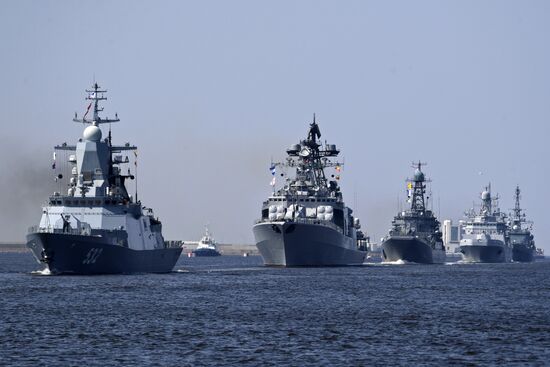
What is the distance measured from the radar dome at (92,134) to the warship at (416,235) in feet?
226

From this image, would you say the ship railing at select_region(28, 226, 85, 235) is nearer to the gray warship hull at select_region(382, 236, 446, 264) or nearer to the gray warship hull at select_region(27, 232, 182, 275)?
the gray warship hull at select_region(27, 232, 182, 275)

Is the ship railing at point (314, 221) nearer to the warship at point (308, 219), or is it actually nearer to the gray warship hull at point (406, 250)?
the warship at point (308, 219)

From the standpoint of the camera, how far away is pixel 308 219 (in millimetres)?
117875

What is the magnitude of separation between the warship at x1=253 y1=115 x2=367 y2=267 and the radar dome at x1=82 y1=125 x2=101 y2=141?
26700mm

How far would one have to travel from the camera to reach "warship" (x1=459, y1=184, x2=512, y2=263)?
588ft

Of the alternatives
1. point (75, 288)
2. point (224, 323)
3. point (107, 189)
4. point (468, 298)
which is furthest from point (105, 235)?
point (224, 323)

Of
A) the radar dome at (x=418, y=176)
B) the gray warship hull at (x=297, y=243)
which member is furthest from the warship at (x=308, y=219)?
the radar dome at (x=418, y=176)

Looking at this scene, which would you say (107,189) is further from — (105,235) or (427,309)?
(427,309)

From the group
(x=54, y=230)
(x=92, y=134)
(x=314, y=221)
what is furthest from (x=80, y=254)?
(x=314, y=221)

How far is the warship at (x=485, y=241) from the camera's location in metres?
179

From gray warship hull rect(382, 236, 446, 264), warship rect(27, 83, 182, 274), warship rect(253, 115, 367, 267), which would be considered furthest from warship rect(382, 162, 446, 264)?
warship rect(27, 83, 182, 274)

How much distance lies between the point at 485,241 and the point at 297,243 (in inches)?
2817

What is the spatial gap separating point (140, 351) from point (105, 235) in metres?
43.9

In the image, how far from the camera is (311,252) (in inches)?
4567
